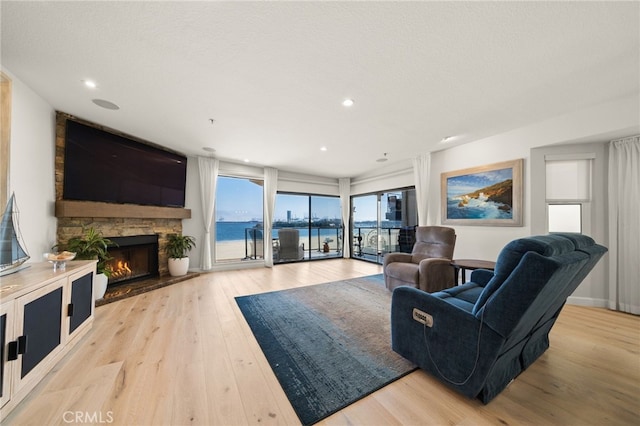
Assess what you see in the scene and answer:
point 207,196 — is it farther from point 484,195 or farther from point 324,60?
point 484,195

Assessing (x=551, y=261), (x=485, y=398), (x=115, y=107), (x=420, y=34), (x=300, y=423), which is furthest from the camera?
(x=115, y=107)

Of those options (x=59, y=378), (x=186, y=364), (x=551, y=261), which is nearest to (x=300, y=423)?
(x=186, y=364)

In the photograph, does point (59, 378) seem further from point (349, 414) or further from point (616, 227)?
point (616, 227)

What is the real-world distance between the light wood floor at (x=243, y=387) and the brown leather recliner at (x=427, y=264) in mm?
1139

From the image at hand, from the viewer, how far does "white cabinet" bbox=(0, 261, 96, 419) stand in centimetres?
133

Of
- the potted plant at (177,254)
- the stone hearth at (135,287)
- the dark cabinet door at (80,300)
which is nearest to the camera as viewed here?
the dark cabinet door at (80,300)

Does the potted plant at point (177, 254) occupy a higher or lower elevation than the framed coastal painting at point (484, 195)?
lower

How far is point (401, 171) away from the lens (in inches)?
207

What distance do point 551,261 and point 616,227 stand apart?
10.4 feet

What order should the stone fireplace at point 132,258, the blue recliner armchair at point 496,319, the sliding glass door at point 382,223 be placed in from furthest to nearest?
the sliding glass door at point 382,223, the stone fireplace at point 132,258, the blue recliner armchair at point 496,319

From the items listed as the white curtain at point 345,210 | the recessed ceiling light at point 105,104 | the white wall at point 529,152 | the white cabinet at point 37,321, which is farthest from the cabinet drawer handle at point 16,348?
the white curtain at point 345,210

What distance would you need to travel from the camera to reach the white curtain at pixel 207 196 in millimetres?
4777

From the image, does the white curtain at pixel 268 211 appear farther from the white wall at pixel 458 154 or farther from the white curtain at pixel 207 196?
the white wall at pixel 458 154

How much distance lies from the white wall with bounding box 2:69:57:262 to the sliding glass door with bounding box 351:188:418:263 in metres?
5.82
